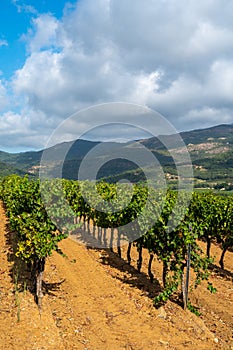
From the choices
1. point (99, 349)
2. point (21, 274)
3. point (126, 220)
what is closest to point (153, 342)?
point (99, 349)

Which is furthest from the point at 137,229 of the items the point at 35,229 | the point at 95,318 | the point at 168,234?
the point at 35,229

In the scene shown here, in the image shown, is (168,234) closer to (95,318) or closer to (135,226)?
(95,318)

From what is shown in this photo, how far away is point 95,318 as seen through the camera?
12977 mm

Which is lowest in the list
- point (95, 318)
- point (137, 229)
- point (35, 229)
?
point (95, 318)

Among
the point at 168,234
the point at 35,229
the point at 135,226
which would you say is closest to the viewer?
the point at 35,229

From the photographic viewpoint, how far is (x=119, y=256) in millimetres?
23422

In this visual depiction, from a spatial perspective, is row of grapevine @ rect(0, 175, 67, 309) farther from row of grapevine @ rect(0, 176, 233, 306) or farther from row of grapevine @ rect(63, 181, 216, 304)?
row of grapevine @ rect(63, 181, 216, 304)

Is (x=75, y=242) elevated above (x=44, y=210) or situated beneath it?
situated beneath

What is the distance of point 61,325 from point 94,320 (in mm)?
1526

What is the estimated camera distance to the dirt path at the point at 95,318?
10859 millimetres

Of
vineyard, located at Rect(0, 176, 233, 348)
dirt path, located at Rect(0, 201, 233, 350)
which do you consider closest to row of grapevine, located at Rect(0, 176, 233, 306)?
vineyard, located at Rect(0, 176, 233, 348)

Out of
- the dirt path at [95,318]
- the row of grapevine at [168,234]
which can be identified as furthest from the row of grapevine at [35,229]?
the row of grapevine at [168,234]

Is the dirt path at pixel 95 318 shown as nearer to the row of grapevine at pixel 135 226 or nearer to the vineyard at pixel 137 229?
the vineyard at pixel 137 229

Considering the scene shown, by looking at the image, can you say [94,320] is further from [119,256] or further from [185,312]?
[119,256]
